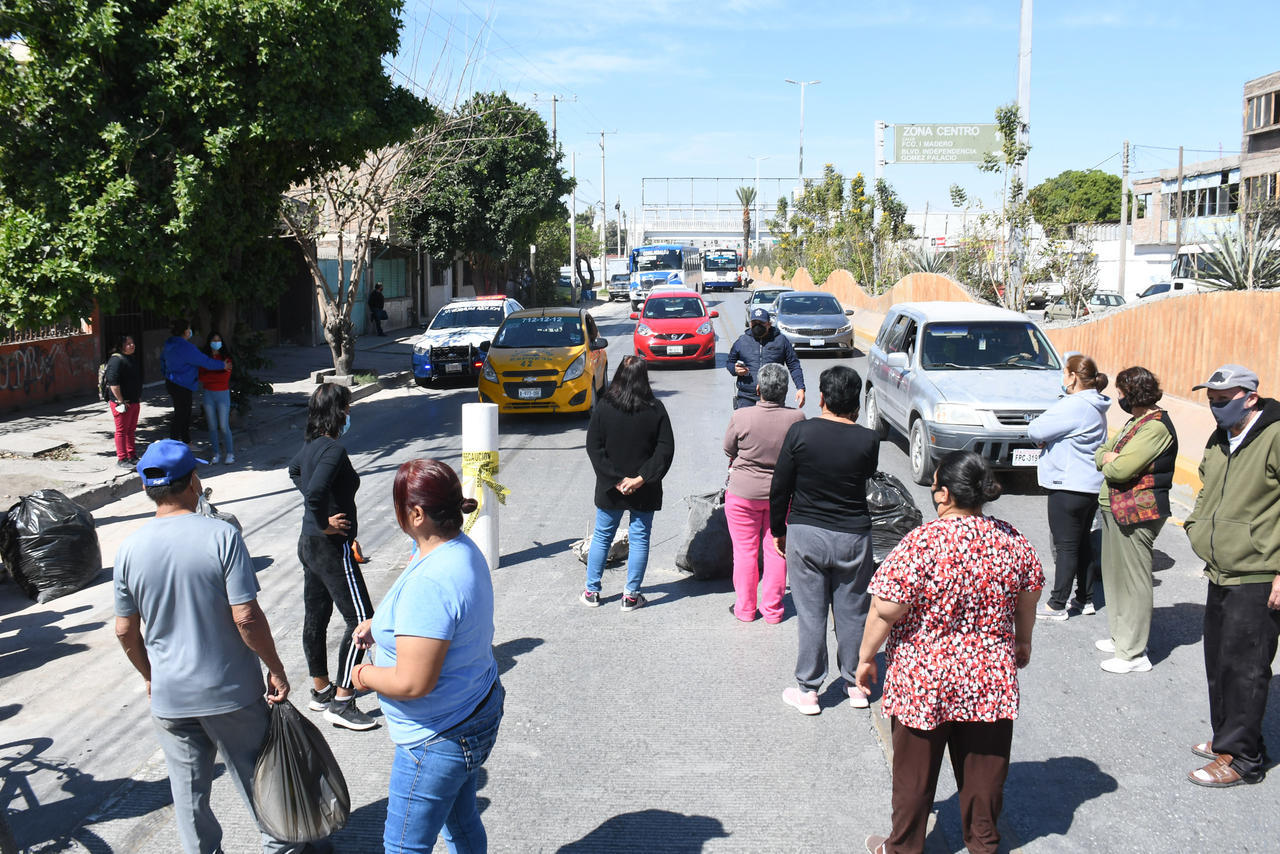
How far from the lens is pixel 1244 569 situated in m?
4.38

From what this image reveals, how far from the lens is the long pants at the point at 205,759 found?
362 cm

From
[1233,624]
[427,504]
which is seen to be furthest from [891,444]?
[427,504]

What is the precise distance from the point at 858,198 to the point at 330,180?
26.8 m

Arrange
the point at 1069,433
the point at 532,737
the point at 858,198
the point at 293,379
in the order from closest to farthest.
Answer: the point at 532,737
the point at 1069,433
the point at 293,379
the point at 858,198

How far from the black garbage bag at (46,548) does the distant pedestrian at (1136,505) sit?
7.39m

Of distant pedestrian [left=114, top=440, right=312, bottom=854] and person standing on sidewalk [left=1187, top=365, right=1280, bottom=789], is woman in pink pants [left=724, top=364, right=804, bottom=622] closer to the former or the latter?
person standing on sidewalk [left=1187, top=365, right=1280, bottom=789]

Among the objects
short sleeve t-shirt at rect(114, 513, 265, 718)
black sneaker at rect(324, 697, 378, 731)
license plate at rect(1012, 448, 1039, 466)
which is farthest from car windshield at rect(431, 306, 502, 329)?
short sleeve t-shirt at rect(114, 513, 265, 718)

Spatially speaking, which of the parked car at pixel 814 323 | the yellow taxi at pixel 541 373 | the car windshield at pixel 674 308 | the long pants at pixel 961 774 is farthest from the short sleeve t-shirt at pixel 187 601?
the car windshield at pixel 674 308

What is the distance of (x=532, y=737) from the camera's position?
4.92 metres

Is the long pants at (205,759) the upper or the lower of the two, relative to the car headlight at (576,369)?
lower

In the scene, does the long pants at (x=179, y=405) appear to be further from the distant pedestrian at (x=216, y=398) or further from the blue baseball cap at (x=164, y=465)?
the blue baseball cap at (x=164, y=465)

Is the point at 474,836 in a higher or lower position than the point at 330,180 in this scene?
lower

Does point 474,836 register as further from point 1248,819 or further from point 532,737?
point 1248,819

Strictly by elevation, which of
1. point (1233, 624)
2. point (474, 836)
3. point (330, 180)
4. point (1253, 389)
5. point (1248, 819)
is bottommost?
A: point (1248, 819)
